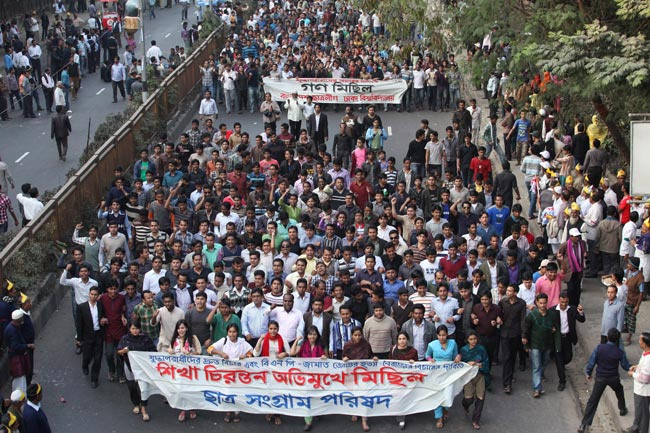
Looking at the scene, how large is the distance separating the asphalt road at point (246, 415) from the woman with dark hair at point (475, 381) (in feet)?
0.84

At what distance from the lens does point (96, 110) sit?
30859 mm

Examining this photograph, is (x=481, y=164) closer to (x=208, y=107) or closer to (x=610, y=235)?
(x=610, y=235)

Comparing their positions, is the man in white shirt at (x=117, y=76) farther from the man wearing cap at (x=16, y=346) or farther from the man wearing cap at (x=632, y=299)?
the man wearing cap at (x=632, y=299)

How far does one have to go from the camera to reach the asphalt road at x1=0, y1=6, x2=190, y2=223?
24.4 meters

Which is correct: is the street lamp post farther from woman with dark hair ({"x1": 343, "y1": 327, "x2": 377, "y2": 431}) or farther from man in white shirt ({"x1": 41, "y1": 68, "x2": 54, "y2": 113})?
woman with dark hair ({"x1": 343, "y1": 327, "x2": 377, "y2": 431})

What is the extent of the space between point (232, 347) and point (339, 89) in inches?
673

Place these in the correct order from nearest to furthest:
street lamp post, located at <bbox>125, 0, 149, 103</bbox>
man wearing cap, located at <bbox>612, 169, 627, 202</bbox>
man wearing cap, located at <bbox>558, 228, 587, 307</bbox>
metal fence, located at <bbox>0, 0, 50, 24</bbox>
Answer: man wearing cap, located at <bbox>558, 228, 587, 307</bbox> < man wearing cap, located at <bbox>612, 169, 627, 202</bbox> < street lamp post, located at <bbox>125, 0, 149, 103</bbox> < metal fence, located at <bbox>0, 0, 50, 24</bbox>

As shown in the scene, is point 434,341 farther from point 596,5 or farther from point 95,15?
point 95,15

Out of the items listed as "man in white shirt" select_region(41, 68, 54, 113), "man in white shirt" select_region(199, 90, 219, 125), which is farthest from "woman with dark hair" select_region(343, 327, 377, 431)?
"man in white shirt" select_region(41, 68, 54, 113)

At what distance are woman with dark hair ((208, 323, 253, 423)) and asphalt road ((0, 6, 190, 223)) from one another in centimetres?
1039

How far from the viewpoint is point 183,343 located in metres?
13.9

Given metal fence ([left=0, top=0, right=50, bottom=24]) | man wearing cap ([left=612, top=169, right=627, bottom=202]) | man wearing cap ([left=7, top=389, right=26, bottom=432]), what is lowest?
man wearing cap ([left=7, top=389, right=26, bottom=432])

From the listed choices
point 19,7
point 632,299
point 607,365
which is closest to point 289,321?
point 607,365

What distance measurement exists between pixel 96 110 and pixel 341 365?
19.2 metres
